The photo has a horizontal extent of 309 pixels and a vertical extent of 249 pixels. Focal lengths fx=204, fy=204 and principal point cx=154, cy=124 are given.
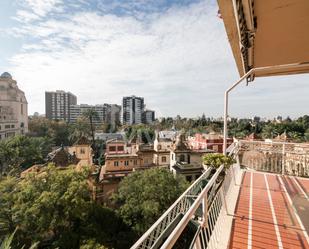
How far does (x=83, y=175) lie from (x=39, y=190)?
235 centimetres

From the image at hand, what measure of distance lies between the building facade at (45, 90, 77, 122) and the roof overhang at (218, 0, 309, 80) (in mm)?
96367

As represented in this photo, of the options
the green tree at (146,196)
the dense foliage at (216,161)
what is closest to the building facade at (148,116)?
the green tree at (146,196)

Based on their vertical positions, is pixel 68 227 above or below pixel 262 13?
below

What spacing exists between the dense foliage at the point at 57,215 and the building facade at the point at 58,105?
85.6 metres

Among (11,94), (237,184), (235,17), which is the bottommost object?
(237,184)

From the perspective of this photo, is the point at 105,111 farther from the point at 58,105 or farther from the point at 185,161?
the point at 185,161

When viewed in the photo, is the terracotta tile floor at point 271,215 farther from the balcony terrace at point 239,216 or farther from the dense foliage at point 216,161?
the dense foliage at point 216,161

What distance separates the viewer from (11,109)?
47.2 metres

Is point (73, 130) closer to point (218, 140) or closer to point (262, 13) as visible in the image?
point (218, 140)

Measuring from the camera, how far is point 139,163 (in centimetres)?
2162

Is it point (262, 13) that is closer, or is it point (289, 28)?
point (262, 13)

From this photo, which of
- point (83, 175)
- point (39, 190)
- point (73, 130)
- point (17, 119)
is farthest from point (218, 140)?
point (17, 119)

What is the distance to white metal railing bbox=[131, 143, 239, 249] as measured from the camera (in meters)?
1.25

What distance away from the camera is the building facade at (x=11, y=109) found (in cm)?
4428
